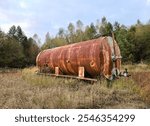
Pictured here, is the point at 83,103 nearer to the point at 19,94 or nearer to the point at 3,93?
the point at 19,94

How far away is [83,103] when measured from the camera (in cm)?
771

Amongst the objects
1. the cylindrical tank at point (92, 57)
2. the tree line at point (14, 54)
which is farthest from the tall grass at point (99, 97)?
the tree line at point (14, 54)

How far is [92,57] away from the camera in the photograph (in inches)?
469

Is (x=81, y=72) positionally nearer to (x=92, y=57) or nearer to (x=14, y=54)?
(x=92, y=57)

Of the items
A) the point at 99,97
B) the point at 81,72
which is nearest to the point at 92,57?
the point at 81,72

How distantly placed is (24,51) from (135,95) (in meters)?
43.8

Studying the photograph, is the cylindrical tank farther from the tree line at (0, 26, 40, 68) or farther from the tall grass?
the tree line at (0, 26, 40, 68)

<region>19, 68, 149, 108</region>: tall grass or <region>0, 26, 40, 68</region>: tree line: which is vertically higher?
<region>0, 26, 40, 68</region>: tree line

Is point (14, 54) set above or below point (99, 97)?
above

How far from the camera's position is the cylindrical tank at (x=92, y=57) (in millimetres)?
11477

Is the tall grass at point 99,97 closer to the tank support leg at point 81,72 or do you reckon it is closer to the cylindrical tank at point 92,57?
the cylindrical tank at point 92,57

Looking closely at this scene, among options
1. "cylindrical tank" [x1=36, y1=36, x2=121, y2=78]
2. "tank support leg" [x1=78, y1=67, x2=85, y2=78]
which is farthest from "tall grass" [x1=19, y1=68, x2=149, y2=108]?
"tank support leg" [x1=78, y1=67, x2=85, y2=78]

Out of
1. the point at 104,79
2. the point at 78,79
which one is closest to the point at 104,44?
the point at 104,79

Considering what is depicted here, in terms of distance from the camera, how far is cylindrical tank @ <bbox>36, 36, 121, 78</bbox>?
11.5 metres
